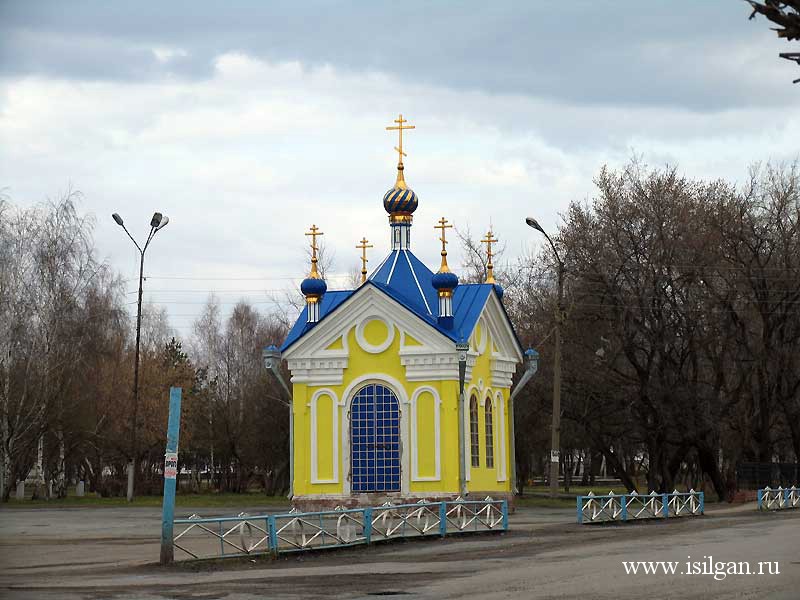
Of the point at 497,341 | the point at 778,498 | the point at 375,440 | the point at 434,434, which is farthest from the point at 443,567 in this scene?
the point at 778,498

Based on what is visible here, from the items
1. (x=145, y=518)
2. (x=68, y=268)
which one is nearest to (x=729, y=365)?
(x=145, y=518)

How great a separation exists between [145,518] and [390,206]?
1187 cm

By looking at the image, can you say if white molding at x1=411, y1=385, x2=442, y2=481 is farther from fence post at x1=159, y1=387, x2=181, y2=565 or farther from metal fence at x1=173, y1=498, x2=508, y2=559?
fence post at x1=159, y1=387, x2=181, y2=565

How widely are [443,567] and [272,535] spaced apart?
3252 mm

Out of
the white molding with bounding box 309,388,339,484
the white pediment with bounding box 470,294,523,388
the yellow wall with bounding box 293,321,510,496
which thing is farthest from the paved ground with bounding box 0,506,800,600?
the white pediment with bounding box 470,294,523,388

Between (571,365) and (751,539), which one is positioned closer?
(751,539)

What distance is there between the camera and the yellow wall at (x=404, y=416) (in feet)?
102

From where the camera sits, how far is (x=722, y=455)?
5438 centimetres

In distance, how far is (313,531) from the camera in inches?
885

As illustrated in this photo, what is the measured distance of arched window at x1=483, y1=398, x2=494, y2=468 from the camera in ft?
110

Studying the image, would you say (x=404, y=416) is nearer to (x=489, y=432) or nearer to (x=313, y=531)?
(x=489, y=432)

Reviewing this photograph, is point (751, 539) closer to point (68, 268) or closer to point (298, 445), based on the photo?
point (298, 445)

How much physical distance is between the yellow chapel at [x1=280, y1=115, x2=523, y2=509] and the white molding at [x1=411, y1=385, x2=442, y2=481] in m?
0.03

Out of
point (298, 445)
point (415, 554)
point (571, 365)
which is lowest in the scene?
point (415, 554)
